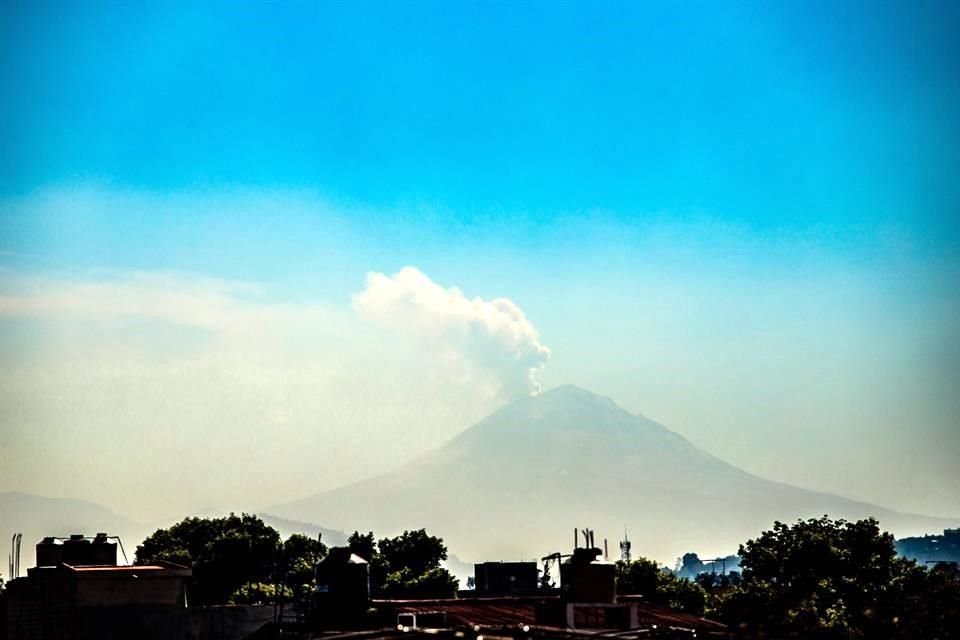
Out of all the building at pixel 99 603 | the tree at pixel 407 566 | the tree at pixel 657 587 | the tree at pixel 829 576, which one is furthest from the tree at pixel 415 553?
the building at pixel 99 603

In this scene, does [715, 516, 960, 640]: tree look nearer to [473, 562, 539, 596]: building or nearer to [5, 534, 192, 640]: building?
[473, 562, 539, 596]: building

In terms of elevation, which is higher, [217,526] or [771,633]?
[217,526]

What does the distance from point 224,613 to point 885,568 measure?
61.3m

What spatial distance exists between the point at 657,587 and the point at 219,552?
47.9 m

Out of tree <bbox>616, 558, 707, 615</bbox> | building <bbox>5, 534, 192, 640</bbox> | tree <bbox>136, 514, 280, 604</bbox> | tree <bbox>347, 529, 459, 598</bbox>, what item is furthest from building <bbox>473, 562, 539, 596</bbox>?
building <bbox>5, 534, 192, 640</bbox>

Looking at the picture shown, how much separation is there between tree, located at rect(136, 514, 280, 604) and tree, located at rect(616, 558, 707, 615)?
39776 mm

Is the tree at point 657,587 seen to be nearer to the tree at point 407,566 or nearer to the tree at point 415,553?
the tree at point 407,566

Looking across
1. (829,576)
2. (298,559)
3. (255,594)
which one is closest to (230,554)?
(298,559)

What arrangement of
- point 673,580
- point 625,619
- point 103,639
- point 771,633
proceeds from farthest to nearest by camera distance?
point 673,580
point 103,639
point 625,619
point 771,633

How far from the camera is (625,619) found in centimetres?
6631

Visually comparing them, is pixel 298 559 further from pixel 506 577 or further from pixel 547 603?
pixel 547 603

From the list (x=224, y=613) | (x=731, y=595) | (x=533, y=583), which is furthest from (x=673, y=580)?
(x=224, y=613)

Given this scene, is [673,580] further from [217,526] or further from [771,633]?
[771,633]

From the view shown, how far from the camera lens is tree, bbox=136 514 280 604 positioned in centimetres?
14462
